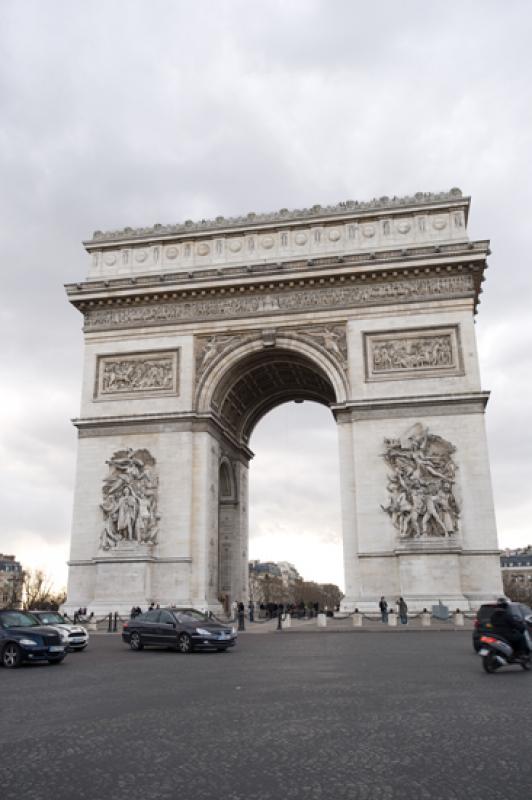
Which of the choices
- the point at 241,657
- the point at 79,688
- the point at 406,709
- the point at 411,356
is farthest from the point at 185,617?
the point at 411,356

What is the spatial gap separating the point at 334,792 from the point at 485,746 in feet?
6.06

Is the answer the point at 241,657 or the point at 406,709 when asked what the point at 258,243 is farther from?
the point at 406,709

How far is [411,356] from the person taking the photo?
2964 centimetres

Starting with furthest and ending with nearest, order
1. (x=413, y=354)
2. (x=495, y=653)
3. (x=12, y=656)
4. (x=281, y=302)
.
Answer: (x=281, y=302), (x=413, y=354), (x=12, y=656), (x=495, y=653)

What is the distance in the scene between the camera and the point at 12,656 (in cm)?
1413

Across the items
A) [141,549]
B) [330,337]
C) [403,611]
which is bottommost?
[403,611]

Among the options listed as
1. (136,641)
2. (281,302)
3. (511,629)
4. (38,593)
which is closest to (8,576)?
(38,593)

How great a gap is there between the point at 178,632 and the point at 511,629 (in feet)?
27.8

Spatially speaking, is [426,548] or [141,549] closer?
[426,548]

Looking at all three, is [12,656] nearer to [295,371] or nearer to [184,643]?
[184,643]

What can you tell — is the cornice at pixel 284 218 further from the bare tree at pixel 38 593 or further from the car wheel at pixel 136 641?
the bare tree at pixel 38 593

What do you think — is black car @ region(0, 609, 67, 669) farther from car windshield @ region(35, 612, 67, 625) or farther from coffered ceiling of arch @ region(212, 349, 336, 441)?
coffered ceiling of arch @ region(212, 349, 336, 441)

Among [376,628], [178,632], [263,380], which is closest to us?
[178,632]

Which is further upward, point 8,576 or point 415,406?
point 415,406
